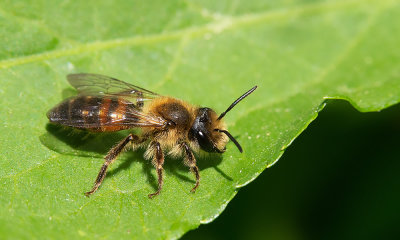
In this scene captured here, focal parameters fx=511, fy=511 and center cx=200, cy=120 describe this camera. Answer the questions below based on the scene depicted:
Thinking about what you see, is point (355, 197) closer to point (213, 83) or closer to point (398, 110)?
point (398, 110)

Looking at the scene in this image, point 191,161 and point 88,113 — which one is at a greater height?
point 88,113

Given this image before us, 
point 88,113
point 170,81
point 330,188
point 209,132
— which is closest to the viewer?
point 88,113

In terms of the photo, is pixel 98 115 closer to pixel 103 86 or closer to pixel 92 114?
pixel 92 114

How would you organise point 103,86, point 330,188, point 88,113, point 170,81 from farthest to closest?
1. point 330,188
2. point 170,81
3. point 103,86
4. point 88,113

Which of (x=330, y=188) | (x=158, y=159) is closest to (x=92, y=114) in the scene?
(x=158, y=159)

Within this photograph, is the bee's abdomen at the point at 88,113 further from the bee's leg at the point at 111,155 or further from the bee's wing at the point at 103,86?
the bee's wing at the point at 103,86

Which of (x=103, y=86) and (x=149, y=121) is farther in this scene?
(x=103, y=86)
